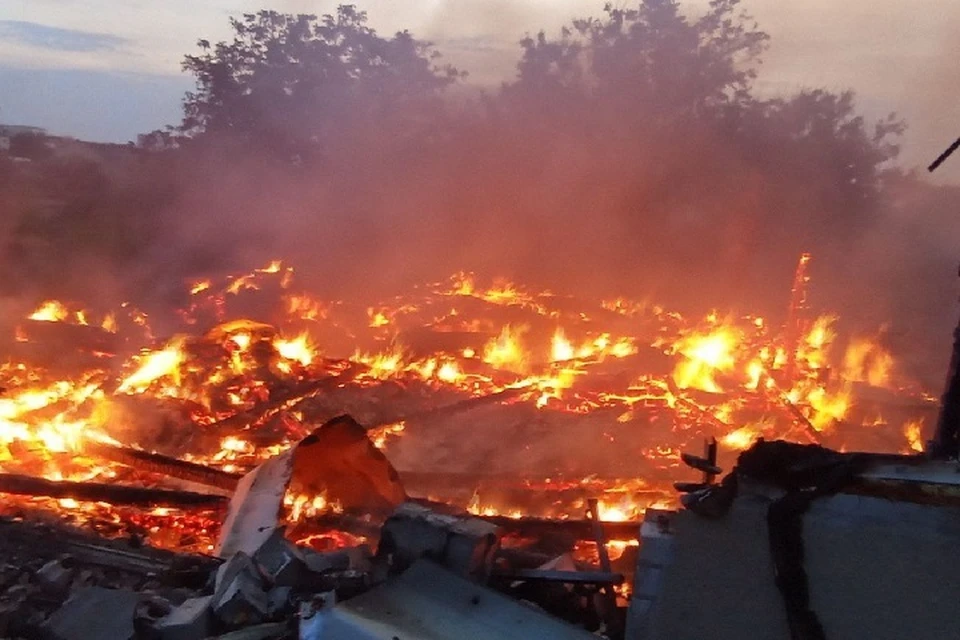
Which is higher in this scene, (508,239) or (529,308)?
(508,239)

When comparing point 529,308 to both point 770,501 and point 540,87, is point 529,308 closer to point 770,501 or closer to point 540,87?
point 540,87

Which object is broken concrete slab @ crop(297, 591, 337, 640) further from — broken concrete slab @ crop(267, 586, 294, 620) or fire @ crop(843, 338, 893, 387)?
fire @ crop(843, 338, 893, 387)

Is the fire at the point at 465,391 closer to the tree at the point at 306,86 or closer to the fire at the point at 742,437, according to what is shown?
the fire at the point at 742,437

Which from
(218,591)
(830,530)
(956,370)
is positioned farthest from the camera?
(956,370)

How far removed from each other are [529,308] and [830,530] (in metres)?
8.77

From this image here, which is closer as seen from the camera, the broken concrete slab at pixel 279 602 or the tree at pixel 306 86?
the broken concrete slab at pixel 279 602

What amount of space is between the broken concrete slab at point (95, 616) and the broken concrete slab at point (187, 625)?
0.74ft

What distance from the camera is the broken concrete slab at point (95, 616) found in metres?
4.29

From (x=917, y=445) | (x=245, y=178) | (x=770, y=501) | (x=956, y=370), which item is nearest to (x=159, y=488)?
(x=770, y=501)

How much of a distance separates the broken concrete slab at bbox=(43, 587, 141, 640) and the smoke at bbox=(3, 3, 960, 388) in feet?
34.3

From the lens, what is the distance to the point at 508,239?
16875mm

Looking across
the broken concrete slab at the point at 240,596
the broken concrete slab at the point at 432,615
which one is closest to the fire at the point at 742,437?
the broken concrete slab at the point at 432,615

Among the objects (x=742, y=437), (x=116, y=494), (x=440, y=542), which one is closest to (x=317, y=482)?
(x=440, y=542)

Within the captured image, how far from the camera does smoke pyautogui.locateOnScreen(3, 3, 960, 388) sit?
15.6 metres
